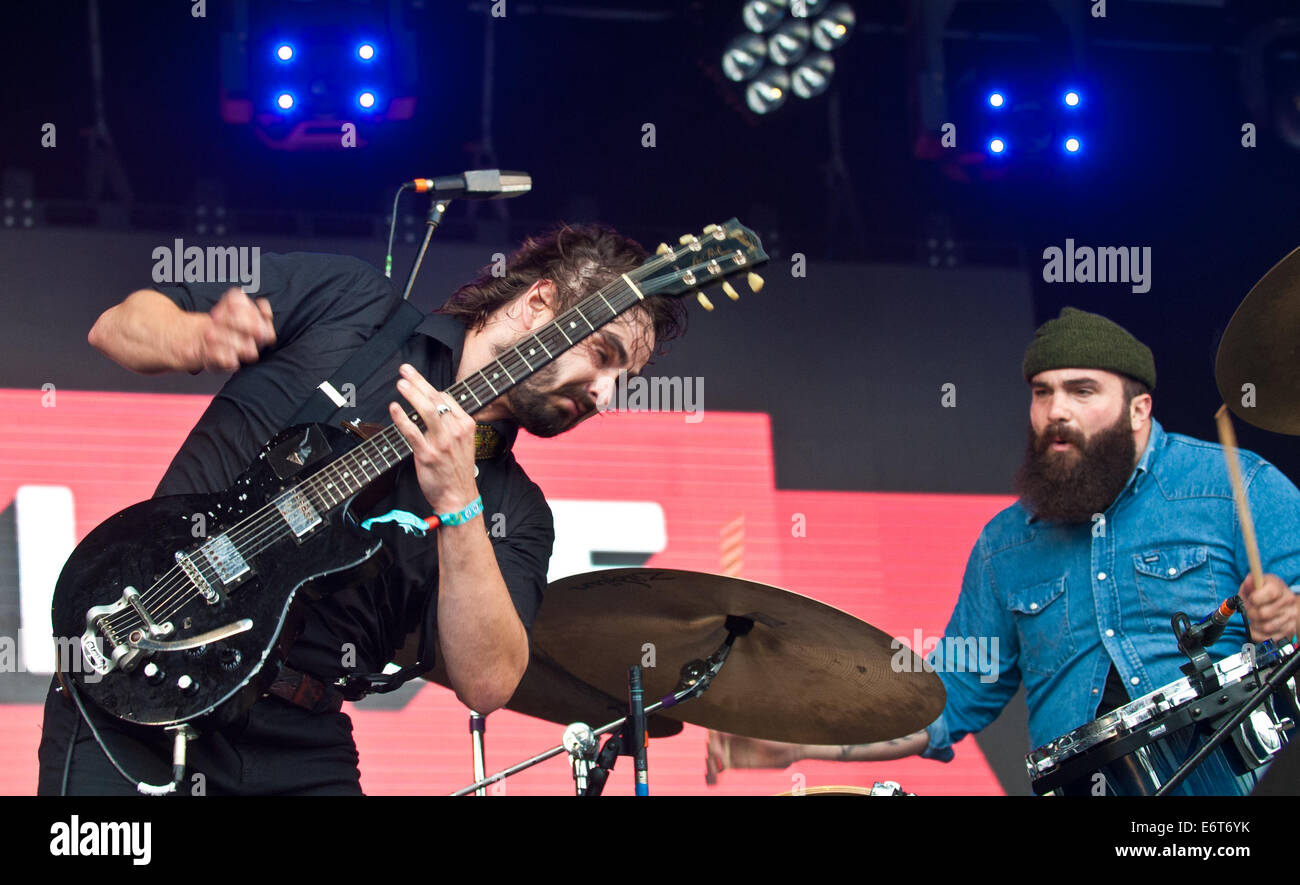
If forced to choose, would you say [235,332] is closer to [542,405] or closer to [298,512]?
[298,512]

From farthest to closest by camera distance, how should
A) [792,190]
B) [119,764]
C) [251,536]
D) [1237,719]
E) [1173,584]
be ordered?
[792,190] → [1173,584] → [1237,719] → [251,536] → [119,764]

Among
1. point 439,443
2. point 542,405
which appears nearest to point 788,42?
point 542,405

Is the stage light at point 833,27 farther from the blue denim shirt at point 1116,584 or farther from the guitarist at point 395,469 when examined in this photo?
A: the guitarist at point 395,469

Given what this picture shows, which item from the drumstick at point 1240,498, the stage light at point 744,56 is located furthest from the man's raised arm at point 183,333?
the stage light at point 744,56

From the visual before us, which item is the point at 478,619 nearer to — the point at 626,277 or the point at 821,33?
the point at 626,277

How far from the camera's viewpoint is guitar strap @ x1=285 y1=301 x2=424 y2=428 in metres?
2.60

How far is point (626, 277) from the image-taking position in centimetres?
273

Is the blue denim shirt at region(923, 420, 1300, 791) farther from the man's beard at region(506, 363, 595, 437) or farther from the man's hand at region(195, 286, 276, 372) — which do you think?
the man's hand at region(195, 286, 276, 372)

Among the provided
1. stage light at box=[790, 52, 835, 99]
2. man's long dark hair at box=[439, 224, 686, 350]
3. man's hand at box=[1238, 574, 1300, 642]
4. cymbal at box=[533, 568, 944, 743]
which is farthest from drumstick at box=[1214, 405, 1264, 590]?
stage light at box=[790, 52, 835, 99]

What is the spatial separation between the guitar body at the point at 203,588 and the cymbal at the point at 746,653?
658 mm

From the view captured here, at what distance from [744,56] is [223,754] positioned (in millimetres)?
3249

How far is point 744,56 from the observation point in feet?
15.6

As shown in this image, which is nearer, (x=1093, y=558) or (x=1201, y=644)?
(x=1201, y=644)

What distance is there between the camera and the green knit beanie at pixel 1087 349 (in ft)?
12.1
